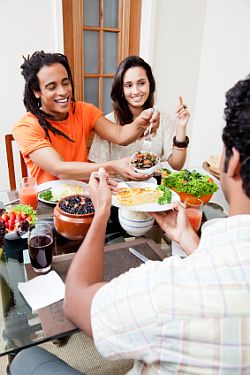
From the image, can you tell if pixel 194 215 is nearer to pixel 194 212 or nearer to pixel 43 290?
pixel 194 212

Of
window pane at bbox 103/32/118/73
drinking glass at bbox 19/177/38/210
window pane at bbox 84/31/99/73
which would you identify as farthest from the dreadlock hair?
window pane at bbox 103/32/118/73

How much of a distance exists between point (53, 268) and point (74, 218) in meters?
0.19

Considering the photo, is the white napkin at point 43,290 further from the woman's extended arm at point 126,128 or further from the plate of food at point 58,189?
the woman's extended arm at point 126,128

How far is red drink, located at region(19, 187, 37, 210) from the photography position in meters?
1.40

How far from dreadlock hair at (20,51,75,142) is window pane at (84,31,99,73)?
1178 millimetres

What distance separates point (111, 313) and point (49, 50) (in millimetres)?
2521

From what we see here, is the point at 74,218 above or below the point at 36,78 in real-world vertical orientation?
below

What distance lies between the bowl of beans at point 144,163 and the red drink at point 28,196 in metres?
0.48

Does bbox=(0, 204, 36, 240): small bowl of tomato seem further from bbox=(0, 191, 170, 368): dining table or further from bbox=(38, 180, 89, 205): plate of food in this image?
bbox=(38, 180, 89, 205): plate of food

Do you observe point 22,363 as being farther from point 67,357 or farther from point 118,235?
point 67,357

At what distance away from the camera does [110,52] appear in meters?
A: 2.98

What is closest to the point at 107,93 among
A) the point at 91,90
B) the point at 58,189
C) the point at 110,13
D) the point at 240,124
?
the point at 91,90

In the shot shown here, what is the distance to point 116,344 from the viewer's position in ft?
1.95

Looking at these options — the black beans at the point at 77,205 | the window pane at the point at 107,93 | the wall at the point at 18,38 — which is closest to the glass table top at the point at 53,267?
the black beans at the point at 77,205
